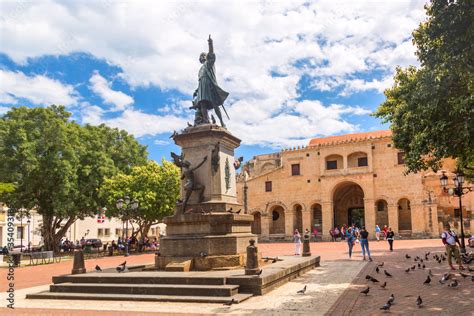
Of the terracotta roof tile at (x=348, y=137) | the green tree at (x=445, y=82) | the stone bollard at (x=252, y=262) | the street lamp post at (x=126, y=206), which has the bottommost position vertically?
the stone bollard at (x=252, y=262)

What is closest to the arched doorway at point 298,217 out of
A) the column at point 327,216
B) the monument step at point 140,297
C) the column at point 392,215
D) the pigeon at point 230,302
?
the column at point 327,216

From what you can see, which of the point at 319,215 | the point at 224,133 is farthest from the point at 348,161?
the point at 224,133

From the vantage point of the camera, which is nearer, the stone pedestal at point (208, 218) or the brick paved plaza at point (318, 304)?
the brick paved plaza at point (318, 304)

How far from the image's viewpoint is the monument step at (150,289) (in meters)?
9.43

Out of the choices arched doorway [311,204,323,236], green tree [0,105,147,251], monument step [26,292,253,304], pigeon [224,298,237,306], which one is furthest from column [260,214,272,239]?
pigeon [224,298,237,306]

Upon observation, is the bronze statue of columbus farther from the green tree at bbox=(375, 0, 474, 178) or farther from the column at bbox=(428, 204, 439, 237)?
the column at bbox=(428, 204, 439, 237)

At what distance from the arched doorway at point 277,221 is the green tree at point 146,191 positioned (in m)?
21.7

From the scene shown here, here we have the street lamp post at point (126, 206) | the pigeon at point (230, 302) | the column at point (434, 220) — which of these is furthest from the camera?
the column at point (434, 220)

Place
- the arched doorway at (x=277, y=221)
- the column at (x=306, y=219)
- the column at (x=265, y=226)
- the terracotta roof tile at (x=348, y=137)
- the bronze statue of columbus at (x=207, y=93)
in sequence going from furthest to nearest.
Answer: the terracotta roof tile at (x=348, y=137) → the arched doorway at (x=277, y=221) → the column at (x=265, y=226) → the column at (x=306, y=219) → the bronze statue of columbus at (x=207, y=93)

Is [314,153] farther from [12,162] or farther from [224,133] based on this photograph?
[224,133]

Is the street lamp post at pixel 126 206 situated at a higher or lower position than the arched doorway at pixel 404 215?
higher

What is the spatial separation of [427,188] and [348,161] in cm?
865

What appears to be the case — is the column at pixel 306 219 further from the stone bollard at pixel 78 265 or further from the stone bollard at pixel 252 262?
the stone bollard at pixel 252 262

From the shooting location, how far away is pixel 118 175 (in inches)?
1266
